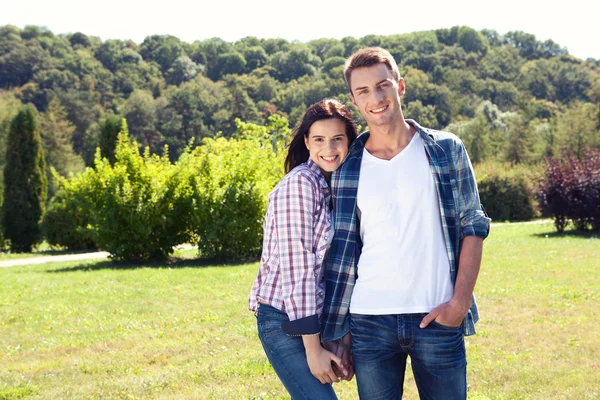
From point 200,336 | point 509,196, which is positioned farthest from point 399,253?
point 509,196

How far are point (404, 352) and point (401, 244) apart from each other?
1.57 feet

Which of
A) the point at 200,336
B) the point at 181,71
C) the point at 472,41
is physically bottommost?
the point at 200,336

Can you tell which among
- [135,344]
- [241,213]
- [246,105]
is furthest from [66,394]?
[246,105]

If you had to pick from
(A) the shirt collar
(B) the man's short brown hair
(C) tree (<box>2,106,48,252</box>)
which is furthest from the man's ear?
(C) tree (<box>2,106,48,252</box>)

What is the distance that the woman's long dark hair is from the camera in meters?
2.79

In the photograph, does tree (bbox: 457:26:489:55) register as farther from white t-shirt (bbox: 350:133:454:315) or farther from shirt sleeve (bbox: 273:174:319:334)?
shirt sleeve (bbox: 273:174:319:334)

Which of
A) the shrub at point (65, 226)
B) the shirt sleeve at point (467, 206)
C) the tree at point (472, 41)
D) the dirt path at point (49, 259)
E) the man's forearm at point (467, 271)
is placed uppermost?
the tree at point (472, 41)

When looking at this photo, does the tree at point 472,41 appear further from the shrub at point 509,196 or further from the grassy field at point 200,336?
the grassy field at point 200,336

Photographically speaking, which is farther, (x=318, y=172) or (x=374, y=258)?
(x=318, y=172)

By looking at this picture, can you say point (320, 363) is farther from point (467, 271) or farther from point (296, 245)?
point (467, 271)

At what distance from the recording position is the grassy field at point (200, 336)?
5.46 m

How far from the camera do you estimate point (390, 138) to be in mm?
2762

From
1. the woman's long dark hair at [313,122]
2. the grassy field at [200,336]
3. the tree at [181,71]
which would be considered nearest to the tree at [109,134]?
the grassy field at [200,336]

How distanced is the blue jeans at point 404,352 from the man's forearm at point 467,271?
0.13 meters
